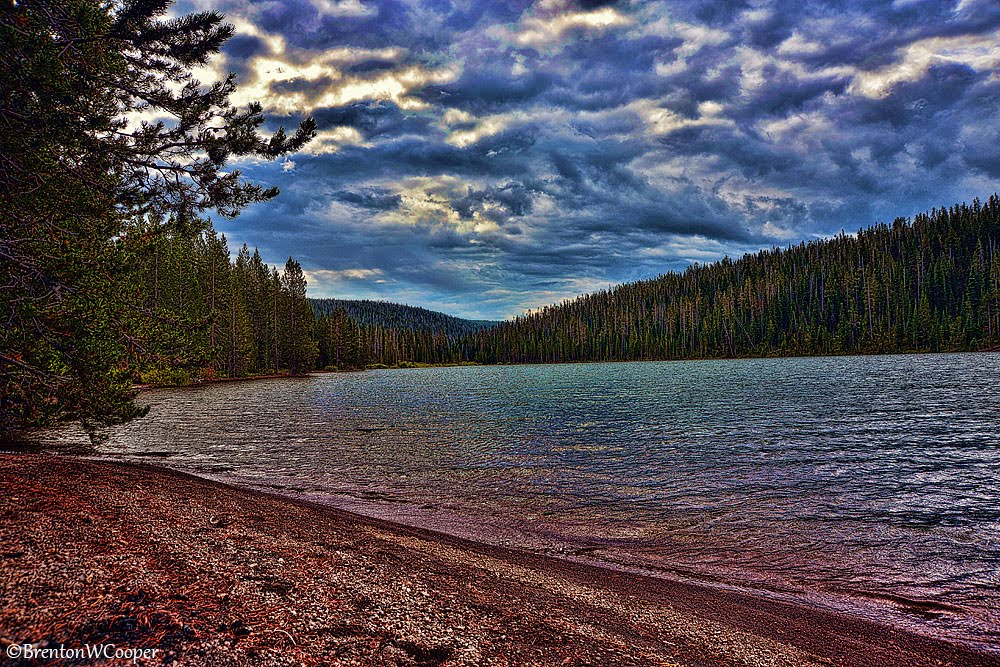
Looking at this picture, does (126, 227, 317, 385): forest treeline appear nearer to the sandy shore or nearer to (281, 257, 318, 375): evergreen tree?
(281, 257, 318, 375): evergreen tree

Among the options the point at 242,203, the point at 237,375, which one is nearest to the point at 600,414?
the point at 242,203

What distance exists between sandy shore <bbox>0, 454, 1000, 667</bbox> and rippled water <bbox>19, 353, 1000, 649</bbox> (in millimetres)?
2079

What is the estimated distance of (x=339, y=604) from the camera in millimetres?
5145

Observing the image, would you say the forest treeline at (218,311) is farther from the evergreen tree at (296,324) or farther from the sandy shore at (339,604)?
the sandy shore at (339,604)

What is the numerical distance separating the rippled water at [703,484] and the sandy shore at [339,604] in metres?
2.08

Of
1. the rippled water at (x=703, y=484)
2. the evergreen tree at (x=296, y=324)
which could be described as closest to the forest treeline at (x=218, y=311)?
the evergreen tree at (x=296, y=324)

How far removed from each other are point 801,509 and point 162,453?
23.3 meters

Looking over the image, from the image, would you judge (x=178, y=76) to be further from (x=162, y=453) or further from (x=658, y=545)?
(x=658, y=545)

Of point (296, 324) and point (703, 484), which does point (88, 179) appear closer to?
point (703, 484)

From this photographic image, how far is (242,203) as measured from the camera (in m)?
13.8

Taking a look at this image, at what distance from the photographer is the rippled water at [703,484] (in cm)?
862

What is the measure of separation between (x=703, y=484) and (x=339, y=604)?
41.2 feet

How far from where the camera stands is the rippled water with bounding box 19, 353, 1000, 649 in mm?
8625

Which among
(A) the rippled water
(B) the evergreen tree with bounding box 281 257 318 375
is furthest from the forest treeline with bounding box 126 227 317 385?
A: (A) the rippled water
